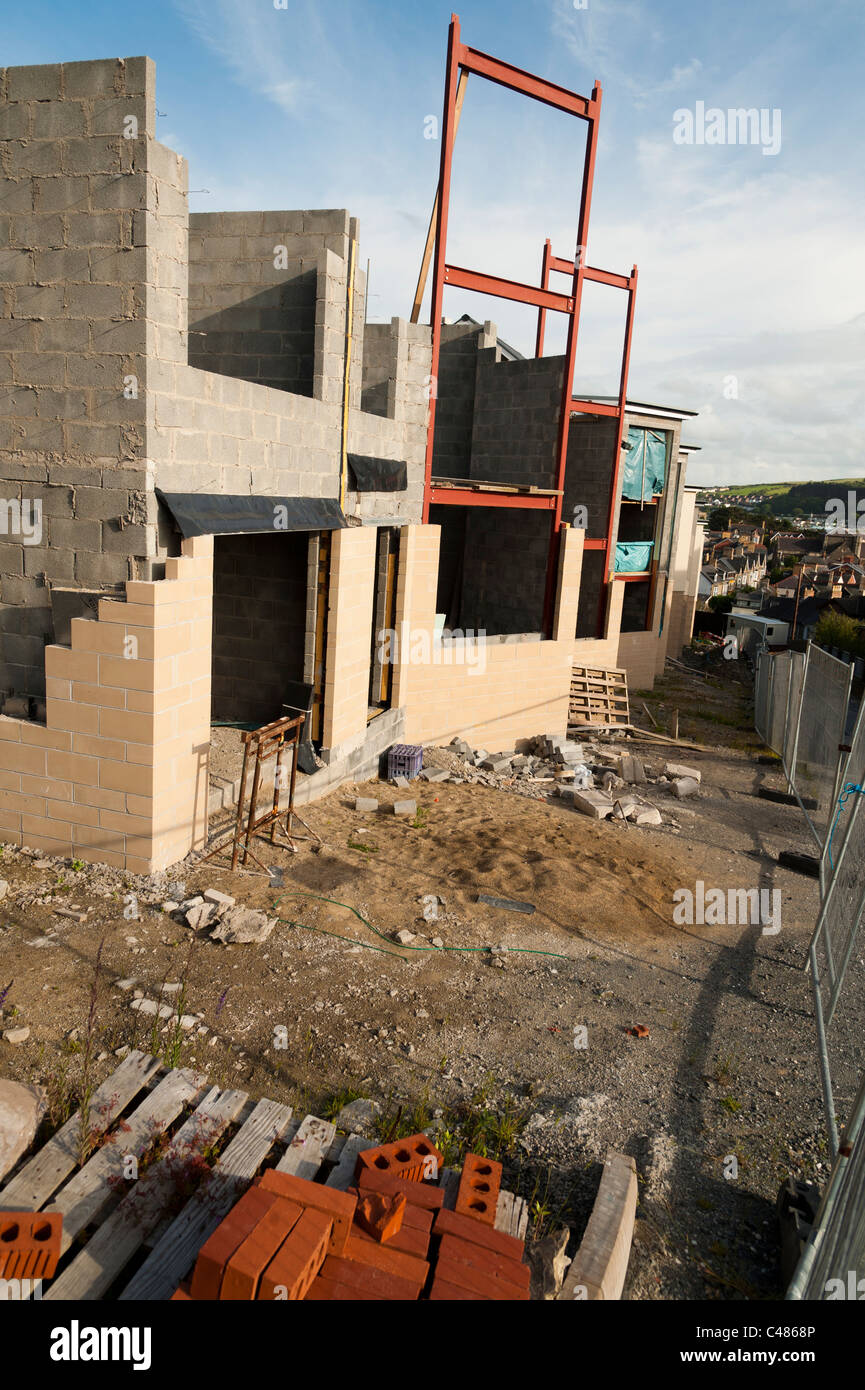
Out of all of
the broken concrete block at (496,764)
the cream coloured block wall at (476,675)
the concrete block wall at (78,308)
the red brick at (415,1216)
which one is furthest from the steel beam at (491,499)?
the red brick at (415,1216)

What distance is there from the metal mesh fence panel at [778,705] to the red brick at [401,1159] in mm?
13608

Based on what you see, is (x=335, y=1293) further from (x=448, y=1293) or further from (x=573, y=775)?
(x=573, y=775)

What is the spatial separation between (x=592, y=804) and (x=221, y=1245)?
32.0ft

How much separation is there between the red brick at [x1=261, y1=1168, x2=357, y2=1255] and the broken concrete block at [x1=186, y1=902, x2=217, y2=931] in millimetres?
3373

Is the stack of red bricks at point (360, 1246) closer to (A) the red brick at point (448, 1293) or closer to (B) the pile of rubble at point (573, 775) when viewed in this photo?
(A) the red brick at point (448, 1293)

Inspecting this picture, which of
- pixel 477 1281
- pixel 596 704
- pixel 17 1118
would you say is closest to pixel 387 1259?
pixel 477 1281

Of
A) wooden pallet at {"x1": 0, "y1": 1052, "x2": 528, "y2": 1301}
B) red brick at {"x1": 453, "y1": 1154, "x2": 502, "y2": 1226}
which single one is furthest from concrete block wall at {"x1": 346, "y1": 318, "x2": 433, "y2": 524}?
red brick at {"x1": 453, "y1": 1154, "x2": 502, "y2": 1226}

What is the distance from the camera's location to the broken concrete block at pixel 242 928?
730 cm

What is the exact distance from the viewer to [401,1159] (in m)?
4.70

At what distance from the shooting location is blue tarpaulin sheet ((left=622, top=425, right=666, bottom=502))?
23688 mm

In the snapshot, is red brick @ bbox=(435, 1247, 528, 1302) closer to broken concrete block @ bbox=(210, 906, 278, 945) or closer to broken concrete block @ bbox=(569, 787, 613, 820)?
broken concrete block @ bbox=(210, 906, 278, 945)

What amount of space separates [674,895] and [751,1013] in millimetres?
2581

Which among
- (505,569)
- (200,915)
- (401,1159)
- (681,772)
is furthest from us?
(505,569)

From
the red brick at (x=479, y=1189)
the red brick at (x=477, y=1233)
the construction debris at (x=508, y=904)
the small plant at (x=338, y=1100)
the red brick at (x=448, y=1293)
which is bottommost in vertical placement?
the construction debris at (x=508, y=904)
